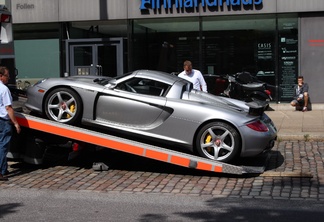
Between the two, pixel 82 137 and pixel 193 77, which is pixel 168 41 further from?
pixel 82 137

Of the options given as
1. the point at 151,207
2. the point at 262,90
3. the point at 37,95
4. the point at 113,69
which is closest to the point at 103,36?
the point at 113,69

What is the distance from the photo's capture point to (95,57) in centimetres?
1772

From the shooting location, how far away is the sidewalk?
449 inches

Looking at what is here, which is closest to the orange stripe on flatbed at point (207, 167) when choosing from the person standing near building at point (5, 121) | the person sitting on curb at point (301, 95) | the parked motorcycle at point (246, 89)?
the person standing near building at point (5, 121)

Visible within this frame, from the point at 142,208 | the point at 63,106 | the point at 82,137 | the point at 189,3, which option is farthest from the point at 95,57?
the point at 142,208

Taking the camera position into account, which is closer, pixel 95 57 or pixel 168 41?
pixel 168 41

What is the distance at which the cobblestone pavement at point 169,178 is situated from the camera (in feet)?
23.8

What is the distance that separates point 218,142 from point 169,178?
0.93 metres

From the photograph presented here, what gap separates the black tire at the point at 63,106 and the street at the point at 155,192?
888 mm

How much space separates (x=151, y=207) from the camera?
6453 mm

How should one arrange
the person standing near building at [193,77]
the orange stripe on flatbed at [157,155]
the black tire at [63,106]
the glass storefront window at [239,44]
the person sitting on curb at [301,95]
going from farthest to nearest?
the glass storefront window at [239,44]
the person sitting on curb at [301,95]
the person standing near building at [193,77]
the black tire at [63,106]
the orange stripe on flatbed at [157,155]

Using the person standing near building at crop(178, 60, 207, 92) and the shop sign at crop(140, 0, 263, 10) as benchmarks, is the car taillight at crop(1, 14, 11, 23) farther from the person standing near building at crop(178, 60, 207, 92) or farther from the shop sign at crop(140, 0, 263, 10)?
the shop sign at crop(140, 0, 263, 10)

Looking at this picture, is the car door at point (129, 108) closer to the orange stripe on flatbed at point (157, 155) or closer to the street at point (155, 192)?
the orange stripe on flatbed at point (157, 155)

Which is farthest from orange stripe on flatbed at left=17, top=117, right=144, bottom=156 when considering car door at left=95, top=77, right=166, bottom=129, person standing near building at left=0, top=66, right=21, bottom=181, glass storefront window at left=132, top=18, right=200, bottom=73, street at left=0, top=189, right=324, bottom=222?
glass storefront window at left=132, top=18, right=200, bottom=73
